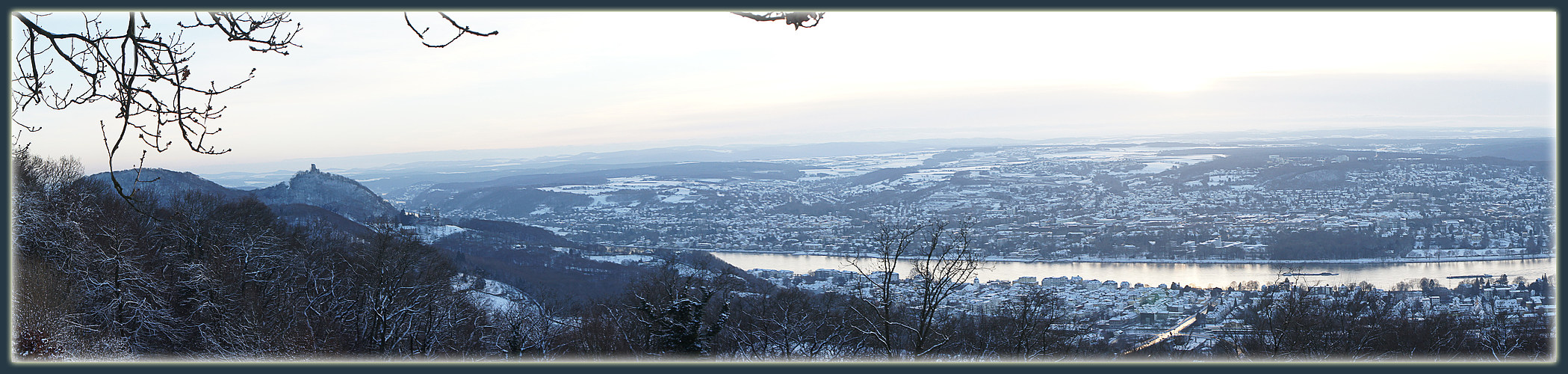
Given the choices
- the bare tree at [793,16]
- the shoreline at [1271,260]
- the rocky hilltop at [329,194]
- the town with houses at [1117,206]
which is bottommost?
the shoreline at [1271,260]

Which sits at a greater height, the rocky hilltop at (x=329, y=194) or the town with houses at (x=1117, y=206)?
the rocky hilltop at (x=329, y=194)

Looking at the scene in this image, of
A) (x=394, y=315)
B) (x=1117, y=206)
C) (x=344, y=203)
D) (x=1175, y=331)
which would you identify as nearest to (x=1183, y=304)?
(x=1175, y=331)

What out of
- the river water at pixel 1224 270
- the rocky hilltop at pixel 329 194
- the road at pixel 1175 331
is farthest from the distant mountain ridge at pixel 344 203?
the road at pixel 1175 331

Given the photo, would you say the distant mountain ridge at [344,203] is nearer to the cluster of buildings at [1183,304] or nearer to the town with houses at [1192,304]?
the town with houses at [1192,304]

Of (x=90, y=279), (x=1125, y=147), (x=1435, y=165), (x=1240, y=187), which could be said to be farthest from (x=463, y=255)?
(x=1125, y=147)

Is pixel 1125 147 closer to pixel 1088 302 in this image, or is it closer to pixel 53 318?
pixel 1088 302

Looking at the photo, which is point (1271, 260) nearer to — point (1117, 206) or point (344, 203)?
point (1117, 206)

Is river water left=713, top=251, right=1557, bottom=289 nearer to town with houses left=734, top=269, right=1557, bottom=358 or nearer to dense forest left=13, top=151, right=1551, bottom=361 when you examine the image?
town with houses left=734, top=269, right=1557, bottom=358
